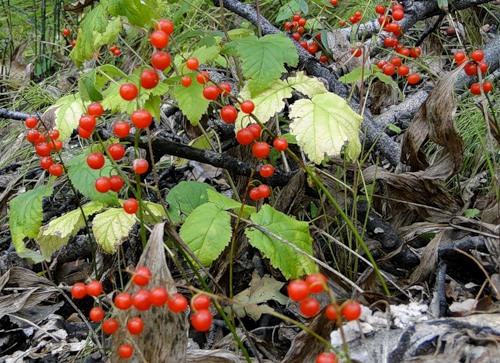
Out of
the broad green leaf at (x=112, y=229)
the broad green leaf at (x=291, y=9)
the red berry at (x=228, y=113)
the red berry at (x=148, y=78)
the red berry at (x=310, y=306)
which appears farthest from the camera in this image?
the broad green leaf at (x=291, y=9)

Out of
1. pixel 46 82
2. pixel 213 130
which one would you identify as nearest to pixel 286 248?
pixel 213 130

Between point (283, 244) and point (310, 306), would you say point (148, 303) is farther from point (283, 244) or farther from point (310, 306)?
point (283, 244)

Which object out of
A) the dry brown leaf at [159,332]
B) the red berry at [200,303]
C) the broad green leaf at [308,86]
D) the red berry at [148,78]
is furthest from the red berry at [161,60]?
the broad green leaf at [308,86]

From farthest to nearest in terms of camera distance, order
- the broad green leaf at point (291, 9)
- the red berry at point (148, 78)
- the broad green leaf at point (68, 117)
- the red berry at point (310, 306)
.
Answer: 1. the broad green leaf at point (291, 9)
2. the broad green leaf at point (68, 117)
3. the red berry at point (148, 78)
4. the red berry at point (310, 306)

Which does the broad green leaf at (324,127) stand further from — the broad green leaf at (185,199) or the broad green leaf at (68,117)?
the broad green leaf at (68,117)

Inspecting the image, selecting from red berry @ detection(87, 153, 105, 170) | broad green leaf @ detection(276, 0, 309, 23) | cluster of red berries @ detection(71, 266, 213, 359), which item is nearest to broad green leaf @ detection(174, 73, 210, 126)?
red berry @ detection(87, 153, 105, 170)

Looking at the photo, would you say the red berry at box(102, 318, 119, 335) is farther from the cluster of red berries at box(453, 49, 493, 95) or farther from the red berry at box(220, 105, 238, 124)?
the cluster of red berries at box(453, 49, 493, 95)

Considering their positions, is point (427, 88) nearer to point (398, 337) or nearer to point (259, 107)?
point (259, 107)
